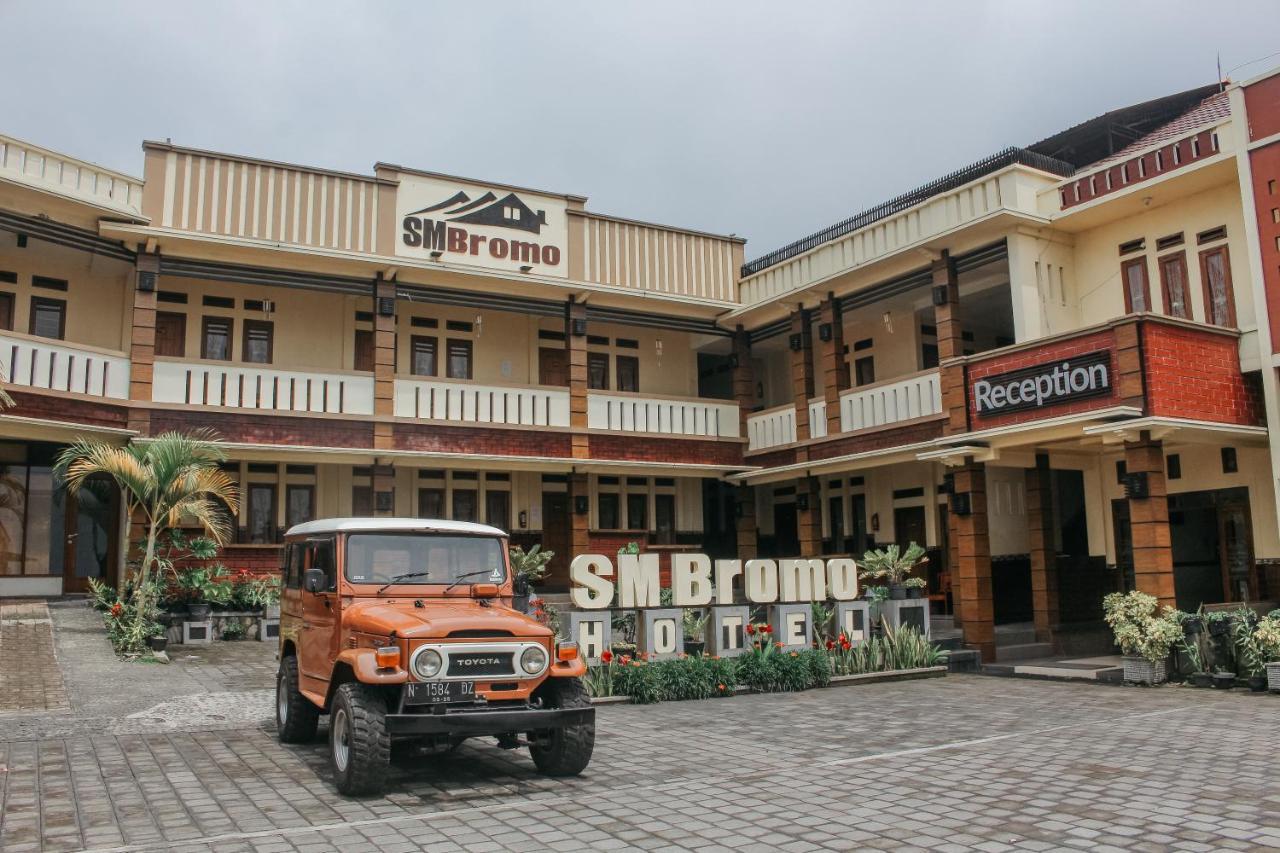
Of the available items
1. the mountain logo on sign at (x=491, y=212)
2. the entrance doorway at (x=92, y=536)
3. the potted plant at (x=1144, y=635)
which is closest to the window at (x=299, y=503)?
the entrance doorway at (x=92, y=536)

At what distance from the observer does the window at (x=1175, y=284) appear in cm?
1499

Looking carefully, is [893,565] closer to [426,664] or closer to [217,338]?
[426,664]

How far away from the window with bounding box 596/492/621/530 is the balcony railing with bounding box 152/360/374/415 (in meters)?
6.45

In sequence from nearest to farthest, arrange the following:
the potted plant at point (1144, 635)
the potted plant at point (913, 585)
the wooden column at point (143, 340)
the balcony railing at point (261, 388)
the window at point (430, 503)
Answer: the potted plant at point (1144, 635) < the potted plant at point (913, 585) < the wooden column at point (143, 340) < the balcony railing at point (261, 388) < the window at point (430, 503)

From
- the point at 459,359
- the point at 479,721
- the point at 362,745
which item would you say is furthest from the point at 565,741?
the point at 459,359

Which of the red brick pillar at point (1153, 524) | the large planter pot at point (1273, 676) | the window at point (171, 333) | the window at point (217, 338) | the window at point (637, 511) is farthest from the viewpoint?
the window at point (637, 511)

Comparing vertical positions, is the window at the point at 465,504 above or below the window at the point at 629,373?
below

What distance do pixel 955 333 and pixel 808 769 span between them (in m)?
10.8

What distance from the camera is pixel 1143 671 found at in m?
12.8

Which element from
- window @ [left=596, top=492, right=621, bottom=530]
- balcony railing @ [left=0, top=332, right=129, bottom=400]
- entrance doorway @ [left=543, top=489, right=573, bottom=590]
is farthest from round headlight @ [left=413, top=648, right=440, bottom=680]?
window @ [left=596, top=492, right=621, bottom=530]

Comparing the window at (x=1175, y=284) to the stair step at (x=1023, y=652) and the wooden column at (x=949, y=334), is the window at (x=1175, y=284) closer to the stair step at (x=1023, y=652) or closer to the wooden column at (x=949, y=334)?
the wooden column at (x=949, y=334)

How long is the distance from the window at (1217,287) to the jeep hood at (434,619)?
39.5ft

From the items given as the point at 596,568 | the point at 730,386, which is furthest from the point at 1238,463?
the point at 730,386

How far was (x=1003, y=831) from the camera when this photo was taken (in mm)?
5871
